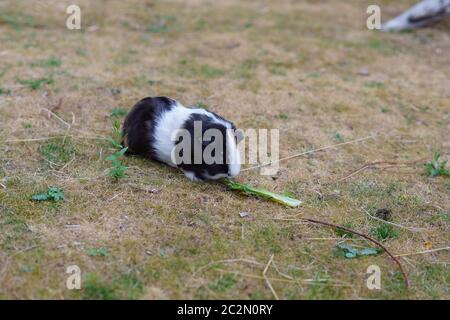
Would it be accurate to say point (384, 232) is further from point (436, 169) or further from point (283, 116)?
point (283, 116)

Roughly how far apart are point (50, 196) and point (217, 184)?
133 centimetres

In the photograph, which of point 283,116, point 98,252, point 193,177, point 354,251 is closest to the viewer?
point 98,252

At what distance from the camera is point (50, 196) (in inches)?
154

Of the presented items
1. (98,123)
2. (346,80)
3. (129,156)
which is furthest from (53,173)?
(346,80)

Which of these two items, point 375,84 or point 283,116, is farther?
point 375,84

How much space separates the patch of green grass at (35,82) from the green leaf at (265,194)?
9.80 ft

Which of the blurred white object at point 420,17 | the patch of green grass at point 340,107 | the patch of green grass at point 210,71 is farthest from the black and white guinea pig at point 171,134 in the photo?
the blurred white object at point 420,17

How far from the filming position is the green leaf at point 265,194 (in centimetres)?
413

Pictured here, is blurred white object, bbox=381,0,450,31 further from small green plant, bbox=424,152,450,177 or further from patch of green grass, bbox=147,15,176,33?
small green plant, bbox=424,152,450,177

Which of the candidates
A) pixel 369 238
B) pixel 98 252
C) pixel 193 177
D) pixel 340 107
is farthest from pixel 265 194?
pixel 340 107

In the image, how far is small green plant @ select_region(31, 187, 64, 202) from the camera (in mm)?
3880

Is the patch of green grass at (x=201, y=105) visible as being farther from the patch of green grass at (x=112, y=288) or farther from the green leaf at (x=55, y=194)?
the patch of green grass at (x=112, y=288)

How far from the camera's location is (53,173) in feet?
14.1
